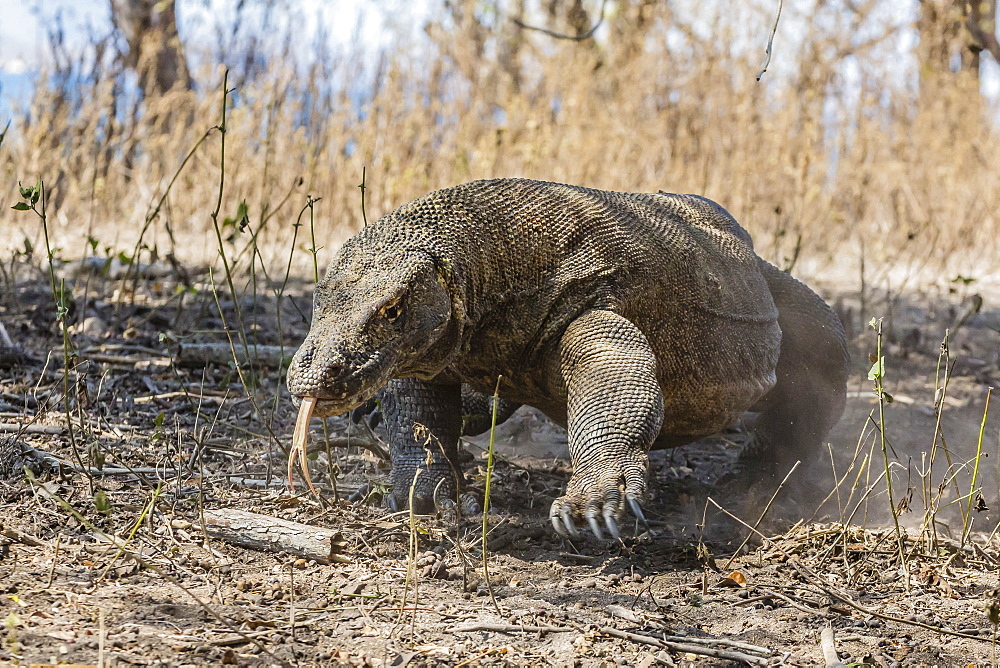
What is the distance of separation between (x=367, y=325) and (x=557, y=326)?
23.1 inches

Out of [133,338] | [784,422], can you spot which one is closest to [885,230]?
[784,422]

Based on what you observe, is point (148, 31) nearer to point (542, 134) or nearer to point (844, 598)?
point (542, 134)

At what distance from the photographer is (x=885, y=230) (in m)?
8.80

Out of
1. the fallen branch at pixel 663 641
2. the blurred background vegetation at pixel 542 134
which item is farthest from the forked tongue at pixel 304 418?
the blurred background vegetation at pixel 542 134

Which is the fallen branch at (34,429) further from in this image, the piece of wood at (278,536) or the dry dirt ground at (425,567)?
the piece of wood at (278,536)

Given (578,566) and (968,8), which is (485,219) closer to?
(578,566)

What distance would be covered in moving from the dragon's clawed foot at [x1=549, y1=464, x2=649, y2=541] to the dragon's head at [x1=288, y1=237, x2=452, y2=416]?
52 cm

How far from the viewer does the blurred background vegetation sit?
731 centimetres

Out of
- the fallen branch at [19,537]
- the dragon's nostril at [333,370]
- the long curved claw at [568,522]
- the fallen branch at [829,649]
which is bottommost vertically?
the fallen branch at [829,649]

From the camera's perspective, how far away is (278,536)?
7.97ft

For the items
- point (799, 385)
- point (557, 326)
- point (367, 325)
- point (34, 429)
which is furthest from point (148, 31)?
point (367, 325)

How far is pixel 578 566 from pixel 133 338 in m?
A: 2.90

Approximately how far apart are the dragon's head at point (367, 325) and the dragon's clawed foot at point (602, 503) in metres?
0.52

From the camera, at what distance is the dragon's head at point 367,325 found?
227cm
